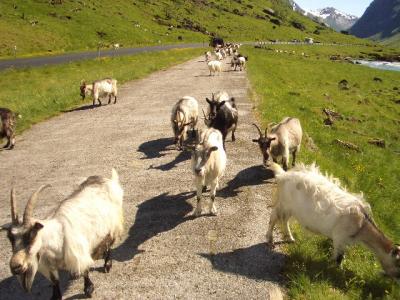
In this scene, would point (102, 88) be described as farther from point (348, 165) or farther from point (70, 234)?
point (70, 234)

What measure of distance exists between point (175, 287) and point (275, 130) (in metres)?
7.85

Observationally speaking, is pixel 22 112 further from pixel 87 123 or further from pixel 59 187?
pixel 59 187

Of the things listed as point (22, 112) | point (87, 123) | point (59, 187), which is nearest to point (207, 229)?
point (59, 187)

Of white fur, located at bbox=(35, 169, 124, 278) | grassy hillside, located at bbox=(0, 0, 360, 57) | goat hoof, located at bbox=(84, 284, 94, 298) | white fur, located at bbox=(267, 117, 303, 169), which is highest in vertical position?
grassy hillside, located at bbox=(0, 0, 360, 57)

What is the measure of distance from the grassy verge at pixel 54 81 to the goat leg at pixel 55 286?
646 inches

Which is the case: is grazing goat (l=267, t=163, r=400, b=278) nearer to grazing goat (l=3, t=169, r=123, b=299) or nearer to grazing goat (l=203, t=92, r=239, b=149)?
grazing goat (l=3, t=169, r=123, b=299)

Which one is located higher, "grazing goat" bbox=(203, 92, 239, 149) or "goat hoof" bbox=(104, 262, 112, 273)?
"grazing goat" bbox=(203, 92, 239, 149)

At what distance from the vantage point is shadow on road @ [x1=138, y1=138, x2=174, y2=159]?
17.1 m

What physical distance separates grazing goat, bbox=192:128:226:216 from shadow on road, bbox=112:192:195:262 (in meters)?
0.69

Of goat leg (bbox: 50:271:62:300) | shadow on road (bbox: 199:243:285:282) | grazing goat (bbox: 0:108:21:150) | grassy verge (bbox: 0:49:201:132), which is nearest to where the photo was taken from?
goat leg (bbox: 50:271:62:300)

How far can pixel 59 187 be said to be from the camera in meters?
14.0

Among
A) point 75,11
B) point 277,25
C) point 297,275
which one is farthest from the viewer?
point 277,25

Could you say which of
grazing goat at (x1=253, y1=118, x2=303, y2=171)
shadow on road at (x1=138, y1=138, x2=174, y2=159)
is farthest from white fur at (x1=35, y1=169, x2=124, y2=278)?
shadow on road at (x1=138, y1=138, x2=174, y2=159)

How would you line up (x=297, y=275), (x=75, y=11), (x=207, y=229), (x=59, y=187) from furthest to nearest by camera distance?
(x=75, y=11)
(x=59, y=187)
(x=207, y=229)
(x=297, y=275)
